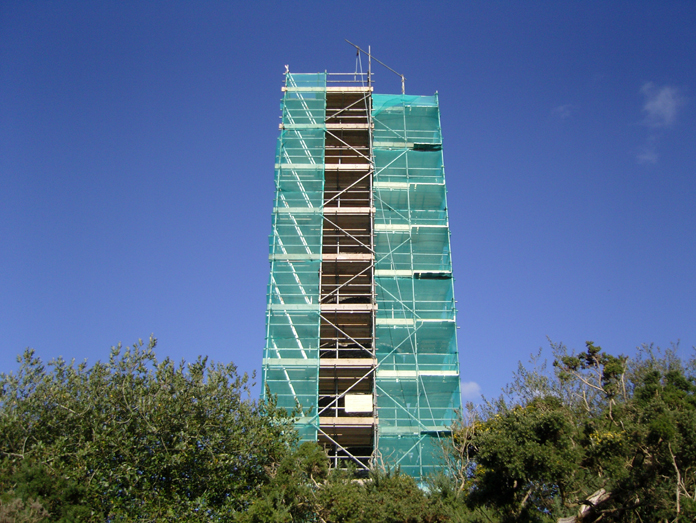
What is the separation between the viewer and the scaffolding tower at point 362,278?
71.3ft

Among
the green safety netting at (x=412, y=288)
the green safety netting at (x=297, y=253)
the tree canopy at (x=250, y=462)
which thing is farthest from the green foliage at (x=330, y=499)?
the green safety netting at (x=297, y=253)

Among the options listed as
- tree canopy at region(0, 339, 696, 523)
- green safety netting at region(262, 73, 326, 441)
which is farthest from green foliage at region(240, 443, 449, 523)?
green safety netting at region(262, 73, 326, 441)

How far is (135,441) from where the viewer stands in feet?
49.9

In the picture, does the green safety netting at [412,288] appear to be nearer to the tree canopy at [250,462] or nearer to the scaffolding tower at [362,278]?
the scaffolding tower at [362,278]

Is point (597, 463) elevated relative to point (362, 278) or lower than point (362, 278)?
lower

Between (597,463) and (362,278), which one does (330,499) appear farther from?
(362,278)


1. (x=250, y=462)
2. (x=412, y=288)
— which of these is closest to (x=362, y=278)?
(x=412, y=288)

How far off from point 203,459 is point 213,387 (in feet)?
5.78

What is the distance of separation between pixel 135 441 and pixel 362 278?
40.5 feet

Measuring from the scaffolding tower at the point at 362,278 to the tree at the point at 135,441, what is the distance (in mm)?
3893

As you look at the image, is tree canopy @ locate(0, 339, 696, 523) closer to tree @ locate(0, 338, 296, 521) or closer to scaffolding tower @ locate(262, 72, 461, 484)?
tree @ locate(0, 338, 296, 521)

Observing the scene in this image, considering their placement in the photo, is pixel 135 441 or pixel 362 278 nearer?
pixel 135 441

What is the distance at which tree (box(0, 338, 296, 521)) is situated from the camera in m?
14.4

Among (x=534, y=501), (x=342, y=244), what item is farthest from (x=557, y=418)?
(x=342, y=244)
